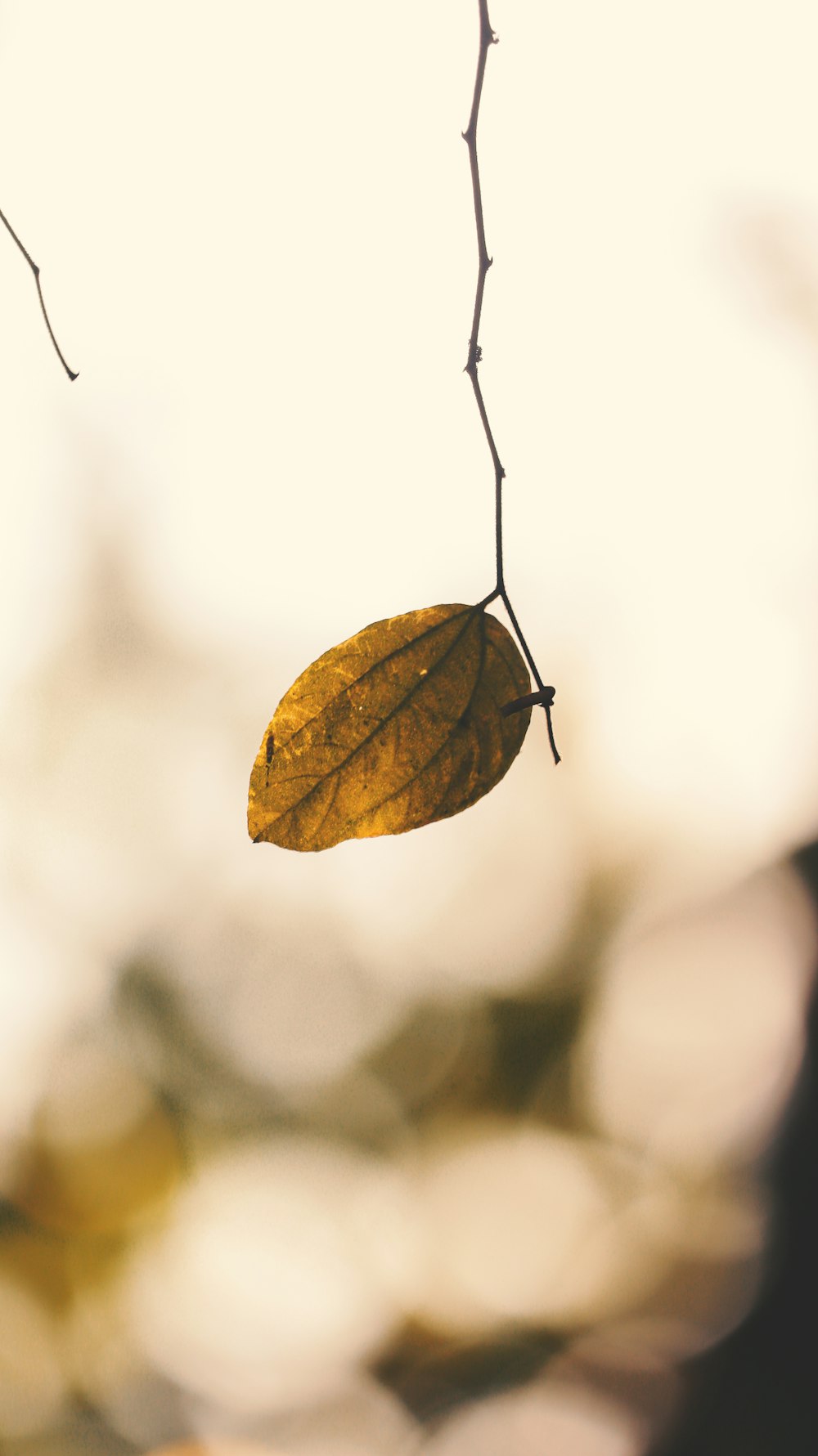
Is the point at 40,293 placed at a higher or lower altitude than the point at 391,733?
higher

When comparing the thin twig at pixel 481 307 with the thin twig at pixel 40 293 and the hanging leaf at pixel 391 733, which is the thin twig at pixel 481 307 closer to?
the hanging leaf at pixel 391 733

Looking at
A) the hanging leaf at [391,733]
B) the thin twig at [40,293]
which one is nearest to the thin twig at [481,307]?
the hanging leaf at [391,733]

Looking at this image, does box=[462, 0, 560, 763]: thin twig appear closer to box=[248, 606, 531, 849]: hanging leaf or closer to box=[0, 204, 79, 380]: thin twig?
box=[248, 606, 531, 849]: hanging leaf

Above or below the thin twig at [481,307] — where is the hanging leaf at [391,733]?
below

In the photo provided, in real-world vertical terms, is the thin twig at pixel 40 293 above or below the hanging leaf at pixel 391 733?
above

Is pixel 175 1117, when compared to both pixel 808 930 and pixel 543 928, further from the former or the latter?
pixel 808 930

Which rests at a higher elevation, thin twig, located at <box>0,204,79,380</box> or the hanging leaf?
thin twig, located at <box>0,204,79,380</box>

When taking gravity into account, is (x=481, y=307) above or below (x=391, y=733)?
above

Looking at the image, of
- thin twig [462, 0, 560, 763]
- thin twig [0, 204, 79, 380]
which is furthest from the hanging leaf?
thin twig [0, 204, 79, 380]

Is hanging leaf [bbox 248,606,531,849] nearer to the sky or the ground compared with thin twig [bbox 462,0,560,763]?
nearer to the ground
